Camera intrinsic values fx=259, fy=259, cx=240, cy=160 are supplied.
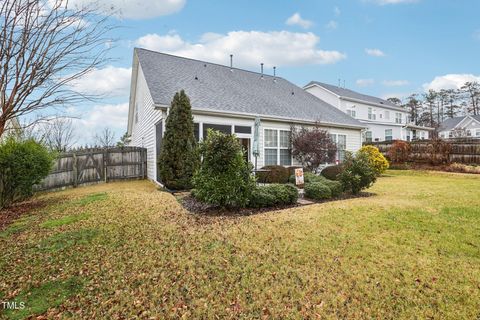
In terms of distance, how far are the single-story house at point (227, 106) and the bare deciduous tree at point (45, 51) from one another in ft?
16.6

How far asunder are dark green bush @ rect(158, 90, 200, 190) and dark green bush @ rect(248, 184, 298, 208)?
3337 mm

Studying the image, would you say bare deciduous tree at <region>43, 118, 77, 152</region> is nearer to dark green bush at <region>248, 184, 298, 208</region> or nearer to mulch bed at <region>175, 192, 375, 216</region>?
mulch bed at <region>175, 192, 375, 216</region>

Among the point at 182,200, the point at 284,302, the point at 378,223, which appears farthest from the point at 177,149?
the point at 284,302

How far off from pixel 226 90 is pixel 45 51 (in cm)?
984

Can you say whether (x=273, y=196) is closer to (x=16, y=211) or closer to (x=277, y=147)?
(x=277, y=147)

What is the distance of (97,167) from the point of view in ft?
42.7

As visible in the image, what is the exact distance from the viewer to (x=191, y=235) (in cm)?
471

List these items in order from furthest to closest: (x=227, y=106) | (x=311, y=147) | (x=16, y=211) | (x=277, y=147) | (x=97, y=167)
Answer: (x=277, y=147) → (x=97, y=167) → (x=311, y=147) → (x=227, y=106) → (x=16, y=211)

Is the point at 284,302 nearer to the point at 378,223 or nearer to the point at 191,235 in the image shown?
the point at 191,235

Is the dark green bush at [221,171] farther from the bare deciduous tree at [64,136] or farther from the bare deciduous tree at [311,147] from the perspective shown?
the bare deciduous tree at [64,136]

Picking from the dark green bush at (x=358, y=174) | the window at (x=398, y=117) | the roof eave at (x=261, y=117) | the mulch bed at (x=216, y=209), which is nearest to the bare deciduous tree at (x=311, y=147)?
the roof eave at (x=261, y=117)

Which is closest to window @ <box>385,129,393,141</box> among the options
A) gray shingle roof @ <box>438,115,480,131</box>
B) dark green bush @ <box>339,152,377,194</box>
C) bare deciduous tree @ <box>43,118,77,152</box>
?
gray shingle roof @ <box>438,115,480,131</box>

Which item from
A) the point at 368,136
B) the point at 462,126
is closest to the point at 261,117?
the point at 368,136

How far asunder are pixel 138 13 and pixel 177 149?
4.49 m
